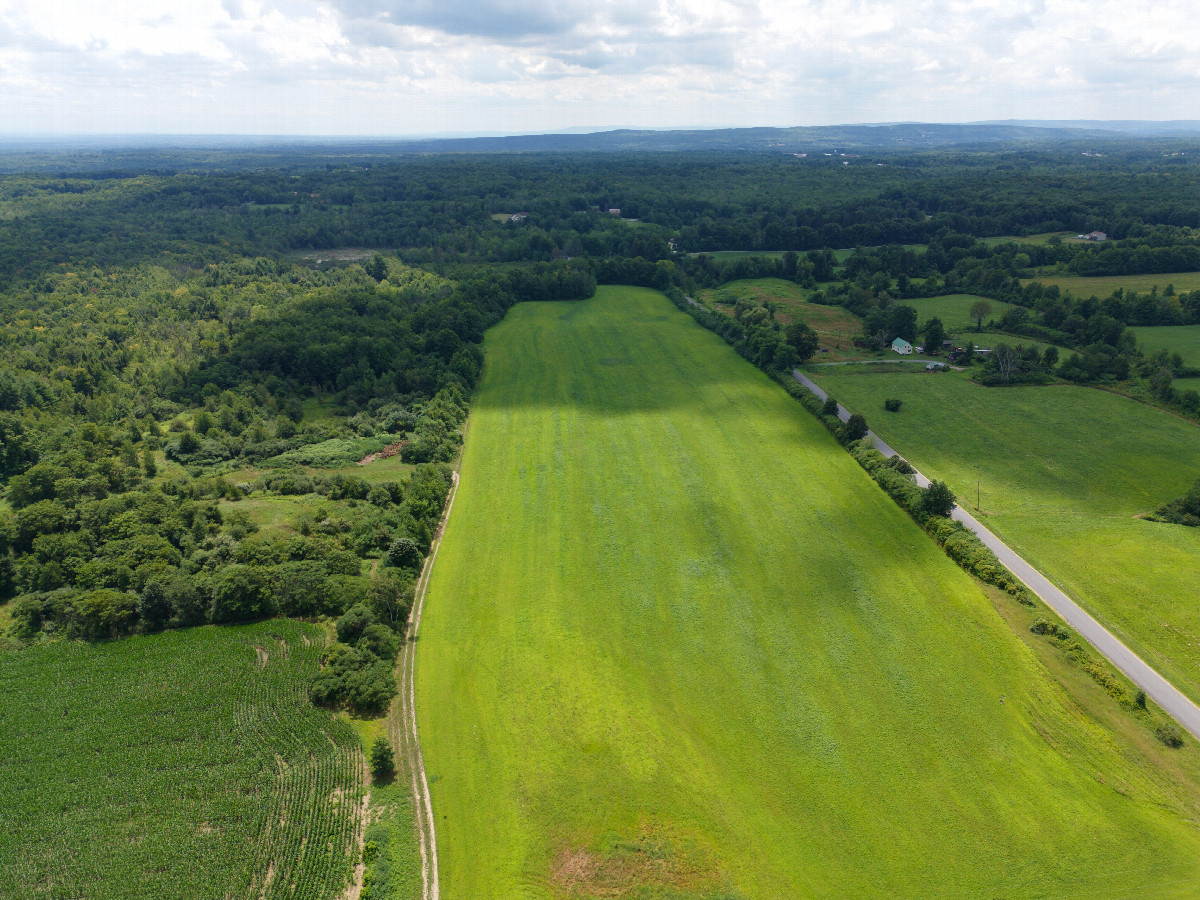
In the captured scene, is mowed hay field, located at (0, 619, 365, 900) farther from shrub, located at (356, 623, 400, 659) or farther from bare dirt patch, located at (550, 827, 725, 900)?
bare dirt patch, located at (550, 827, 725, 900)

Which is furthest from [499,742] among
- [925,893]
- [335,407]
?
[335,407]

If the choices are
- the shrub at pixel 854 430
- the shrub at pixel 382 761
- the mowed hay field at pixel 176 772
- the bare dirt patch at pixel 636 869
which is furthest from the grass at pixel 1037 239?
the mowed hay field at pixel 176 772

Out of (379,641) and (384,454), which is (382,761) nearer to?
(379,641)

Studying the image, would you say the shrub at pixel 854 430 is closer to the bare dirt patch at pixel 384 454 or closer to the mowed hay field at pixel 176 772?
the bare dirt patch at pixel 384 454

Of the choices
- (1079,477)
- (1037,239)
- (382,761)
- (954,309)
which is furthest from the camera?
(1037,239)

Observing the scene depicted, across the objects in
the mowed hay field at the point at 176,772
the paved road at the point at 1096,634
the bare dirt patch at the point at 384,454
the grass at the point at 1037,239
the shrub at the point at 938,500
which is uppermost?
the grass at the point at 1037,239

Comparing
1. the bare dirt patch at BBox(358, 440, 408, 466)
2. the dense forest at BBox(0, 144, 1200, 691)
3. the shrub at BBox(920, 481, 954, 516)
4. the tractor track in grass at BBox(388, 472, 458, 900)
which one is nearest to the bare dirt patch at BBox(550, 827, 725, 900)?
the tractor track in grass at BBox(388, 472, 458, 900)

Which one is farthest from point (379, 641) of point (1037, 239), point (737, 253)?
point (1037, 239)
